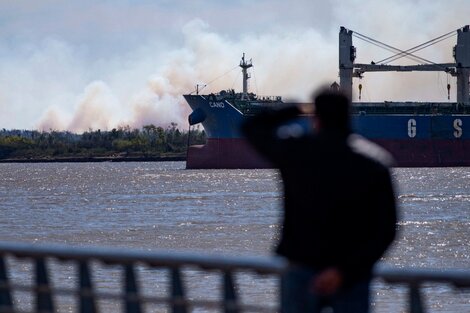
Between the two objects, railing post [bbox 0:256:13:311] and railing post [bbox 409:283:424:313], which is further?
railing post [bbox 0:256:13:311]

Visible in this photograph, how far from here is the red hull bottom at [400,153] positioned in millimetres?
83188

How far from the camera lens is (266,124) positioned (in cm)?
496

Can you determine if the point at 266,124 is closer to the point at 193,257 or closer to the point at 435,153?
the point at 193,257

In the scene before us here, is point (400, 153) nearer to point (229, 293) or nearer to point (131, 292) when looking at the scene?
point (131, 292)

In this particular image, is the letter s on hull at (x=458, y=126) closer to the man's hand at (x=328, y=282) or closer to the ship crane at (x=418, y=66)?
the ship crane at (x=418, y=66)

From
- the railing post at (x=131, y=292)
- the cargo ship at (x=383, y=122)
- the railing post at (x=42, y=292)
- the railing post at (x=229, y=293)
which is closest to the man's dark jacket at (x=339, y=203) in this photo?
the railing post at (x=229, y=293)

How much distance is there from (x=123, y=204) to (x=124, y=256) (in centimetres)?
4191

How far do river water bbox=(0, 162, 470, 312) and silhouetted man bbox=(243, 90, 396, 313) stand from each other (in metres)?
10.8

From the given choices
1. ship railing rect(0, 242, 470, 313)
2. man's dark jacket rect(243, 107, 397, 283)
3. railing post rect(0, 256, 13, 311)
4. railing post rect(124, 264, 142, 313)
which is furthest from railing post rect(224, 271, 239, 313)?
railing post rect(0, 256, 13, 311)

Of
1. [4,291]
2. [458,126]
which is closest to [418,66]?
[458,126]

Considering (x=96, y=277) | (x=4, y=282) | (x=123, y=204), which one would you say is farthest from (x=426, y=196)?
(x=4, y=282)

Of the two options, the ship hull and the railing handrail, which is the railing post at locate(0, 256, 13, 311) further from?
the ship hull

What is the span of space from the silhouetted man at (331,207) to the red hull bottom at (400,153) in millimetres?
75976

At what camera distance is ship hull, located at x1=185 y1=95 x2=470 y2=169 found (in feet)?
273
